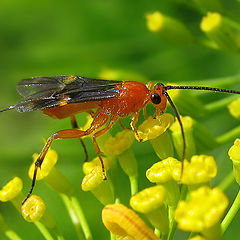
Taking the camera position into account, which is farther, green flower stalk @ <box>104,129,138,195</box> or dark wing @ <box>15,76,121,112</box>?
dark wing @ <box>15,76,121,112</box>

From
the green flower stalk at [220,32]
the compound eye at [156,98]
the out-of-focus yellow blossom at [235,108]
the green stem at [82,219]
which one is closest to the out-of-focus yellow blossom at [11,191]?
the green stem at [82,219]

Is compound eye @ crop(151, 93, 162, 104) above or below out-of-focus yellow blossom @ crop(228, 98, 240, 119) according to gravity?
above

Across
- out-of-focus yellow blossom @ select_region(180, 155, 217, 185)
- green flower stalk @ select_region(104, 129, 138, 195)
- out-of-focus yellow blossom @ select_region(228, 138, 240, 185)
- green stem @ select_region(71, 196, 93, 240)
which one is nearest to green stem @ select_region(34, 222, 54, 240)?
green stem @ select_region(71, 196, 93, 240)

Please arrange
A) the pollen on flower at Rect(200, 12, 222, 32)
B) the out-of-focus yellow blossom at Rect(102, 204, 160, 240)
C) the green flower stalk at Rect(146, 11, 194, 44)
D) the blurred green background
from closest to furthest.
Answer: the out-of-focus yellow blossom at Rect(102, 204, 160, 240), the pollen on flower at Rect(200, 12, 222, 32), the green flower stalk at Rect(146, 11, 194, 44), the blurred green background

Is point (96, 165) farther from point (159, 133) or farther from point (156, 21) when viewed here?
point (156, 21)

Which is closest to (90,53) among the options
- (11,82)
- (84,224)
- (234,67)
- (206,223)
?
(11,82)

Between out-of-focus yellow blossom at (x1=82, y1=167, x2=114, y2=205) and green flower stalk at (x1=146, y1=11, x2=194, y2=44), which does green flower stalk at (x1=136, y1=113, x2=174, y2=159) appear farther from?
green flower stalk at (x1=146, y1=11, x2=194, y2=44)

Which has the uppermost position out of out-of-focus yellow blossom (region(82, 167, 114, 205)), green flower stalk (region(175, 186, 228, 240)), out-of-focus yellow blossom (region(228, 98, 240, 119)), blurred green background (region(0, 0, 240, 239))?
blurred green background (region(0, 0, 240, 239))
